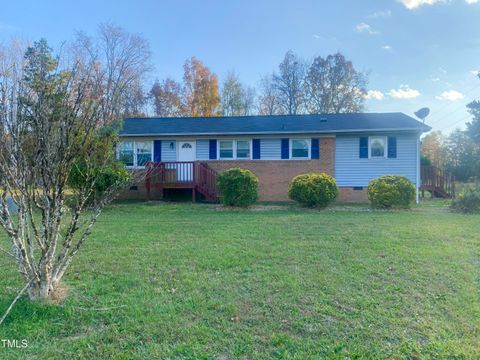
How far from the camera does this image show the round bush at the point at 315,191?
34.8 ft

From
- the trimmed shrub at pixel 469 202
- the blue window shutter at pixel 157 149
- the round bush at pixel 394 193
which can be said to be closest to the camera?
the trimmed shrub at pixel 469 202

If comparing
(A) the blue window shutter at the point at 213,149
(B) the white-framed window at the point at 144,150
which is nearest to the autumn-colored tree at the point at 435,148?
(A) the blue window shutter at the point at 213,149

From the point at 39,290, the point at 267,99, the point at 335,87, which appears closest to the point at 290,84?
the point at 267,99

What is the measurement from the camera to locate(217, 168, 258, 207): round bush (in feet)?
35.3

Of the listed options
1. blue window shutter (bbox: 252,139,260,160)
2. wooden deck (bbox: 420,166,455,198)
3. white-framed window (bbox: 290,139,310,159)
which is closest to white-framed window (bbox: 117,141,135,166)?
blue window shutter (bbox: 252,139,260,160)

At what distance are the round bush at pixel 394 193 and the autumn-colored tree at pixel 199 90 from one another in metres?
22.3

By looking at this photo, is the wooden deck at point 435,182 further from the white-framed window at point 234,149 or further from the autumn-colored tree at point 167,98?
the autumn-colored tree at point 167,98

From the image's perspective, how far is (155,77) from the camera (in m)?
32.9

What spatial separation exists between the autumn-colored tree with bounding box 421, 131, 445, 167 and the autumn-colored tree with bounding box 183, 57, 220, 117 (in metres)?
24.2

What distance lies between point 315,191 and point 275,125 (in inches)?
219

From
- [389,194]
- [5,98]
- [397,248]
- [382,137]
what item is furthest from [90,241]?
[382,137]

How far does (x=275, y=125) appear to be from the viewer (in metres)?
15.1

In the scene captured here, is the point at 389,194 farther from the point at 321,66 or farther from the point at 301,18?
the point at 321,66

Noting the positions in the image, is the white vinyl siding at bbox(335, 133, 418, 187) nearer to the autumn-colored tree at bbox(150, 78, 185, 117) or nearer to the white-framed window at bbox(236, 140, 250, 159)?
the white-framed window at bbox(236, 140, 250, 159)
